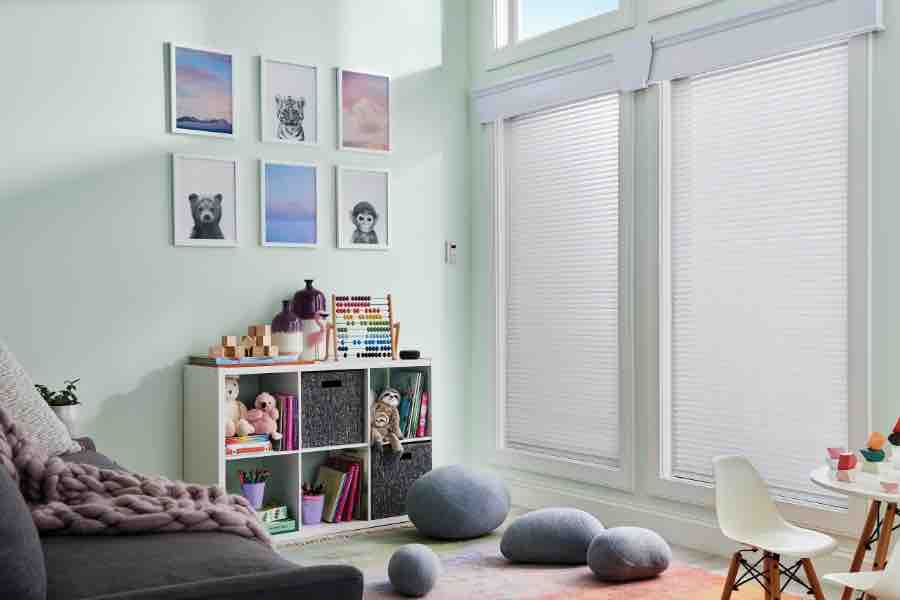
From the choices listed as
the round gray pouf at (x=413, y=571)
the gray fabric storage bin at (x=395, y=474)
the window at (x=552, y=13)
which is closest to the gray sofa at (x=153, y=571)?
the round gray pouf at (x=413, y=571)

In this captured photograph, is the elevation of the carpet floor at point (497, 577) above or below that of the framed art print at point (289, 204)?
below

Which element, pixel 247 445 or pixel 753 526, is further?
pixel 247 445

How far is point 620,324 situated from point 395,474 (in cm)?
127

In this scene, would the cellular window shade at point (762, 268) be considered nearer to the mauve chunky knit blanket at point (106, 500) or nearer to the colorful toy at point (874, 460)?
the colorful toy at point (874, 460)

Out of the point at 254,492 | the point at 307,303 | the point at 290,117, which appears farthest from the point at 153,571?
the point at 290,117

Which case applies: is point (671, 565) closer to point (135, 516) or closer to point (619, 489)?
point (619, 489)

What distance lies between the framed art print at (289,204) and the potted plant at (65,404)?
113 cm

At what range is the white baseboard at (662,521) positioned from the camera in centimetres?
361

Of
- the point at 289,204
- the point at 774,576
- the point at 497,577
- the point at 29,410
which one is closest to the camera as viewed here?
the point at 29,410

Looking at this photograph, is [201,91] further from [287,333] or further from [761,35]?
[761,35]

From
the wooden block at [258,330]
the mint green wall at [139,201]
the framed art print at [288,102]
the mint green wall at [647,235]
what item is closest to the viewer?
the mint green wall at [647,235]

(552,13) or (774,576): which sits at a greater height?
(552,13)

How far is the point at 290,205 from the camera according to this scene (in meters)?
4.67

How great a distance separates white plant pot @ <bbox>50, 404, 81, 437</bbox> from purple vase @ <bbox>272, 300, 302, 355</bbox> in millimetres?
924
